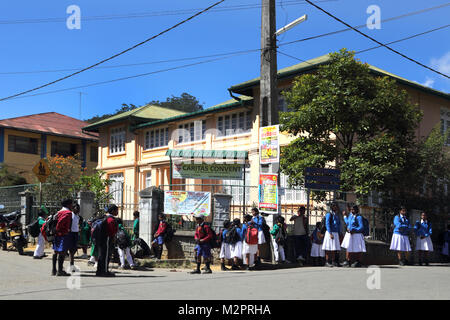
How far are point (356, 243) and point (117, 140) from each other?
76.3 feet

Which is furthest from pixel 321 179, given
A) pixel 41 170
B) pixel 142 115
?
pixel 142 115

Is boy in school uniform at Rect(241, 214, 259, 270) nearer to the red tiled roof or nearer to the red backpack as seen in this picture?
the red backpack

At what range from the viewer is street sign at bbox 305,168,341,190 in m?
13.9

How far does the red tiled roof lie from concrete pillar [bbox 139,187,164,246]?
2407 cm

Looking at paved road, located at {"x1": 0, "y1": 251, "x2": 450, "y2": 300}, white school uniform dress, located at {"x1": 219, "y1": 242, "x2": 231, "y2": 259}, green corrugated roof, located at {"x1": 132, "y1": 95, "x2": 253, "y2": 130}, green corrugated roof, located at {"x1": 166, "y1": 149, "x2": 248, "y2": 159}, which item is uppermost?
green corrugated roof, located at {"x1": 132, "y1": 95, "x2": 253, "y2": 130}

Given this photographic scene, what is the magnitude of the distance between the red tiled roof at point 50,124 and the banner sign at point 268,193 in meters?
26.7

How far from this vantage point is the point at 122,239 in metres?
12.1

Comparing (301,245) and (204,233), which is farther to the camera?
(301,245)

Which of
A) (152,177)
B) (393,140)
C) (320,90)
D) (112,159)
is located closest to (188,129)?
(152,177)

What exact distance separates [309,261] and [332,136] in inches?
287

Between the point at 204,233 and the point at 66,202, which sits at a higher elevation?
the point at 66,202

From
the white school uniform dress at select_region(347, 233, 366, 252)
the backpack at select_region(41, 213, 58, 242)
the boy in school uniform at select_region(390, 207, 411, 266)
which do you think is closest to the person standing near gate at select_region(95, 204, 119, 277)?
the backpack at select_region(41, 213, 58, 242)

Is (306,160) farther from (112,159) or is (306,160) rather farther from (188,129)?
(112,159)

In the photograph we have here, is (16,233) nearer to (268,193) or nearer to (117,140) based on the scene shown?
(268,193)
